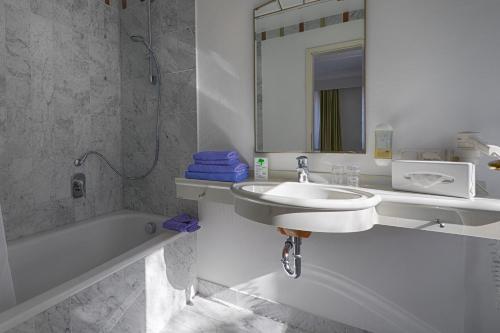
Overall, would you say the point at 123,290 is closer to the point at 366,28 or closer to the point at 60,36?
the point at 60,36

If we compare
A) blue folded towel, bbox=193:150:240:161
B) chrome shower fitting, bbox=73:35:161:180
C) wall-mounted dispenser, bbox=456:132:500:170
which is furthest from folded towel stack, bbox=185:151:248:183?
wall-mounted dispenser, bbox=456:132:500:170

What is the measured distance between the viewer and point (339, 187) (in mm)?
1241

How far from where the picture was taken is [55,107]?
5.81 ft

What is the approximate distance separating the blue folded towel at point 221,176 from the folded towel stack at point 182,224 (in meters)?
0.33

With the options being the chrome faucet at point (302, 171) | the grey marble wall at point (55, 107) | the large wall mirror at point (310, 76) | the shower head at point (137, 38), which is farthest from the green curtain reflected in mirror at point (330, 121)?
the grey marble wall at point (55, 107)

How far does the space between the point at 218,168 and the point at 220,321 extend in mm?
941

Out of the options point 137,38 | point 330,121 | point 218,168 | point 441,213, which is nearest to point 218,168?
point 218,168

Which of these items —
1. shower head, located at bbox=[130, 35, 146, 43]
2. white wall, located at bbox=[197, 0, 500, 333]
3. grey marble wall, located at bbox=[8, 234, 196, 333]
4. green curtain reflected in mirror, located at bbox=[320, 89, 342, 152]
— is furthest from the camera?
shower head, located at bbox=[130, 35, 146, 43]

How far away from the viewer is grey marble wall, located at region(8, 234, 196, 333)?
107 centimetres

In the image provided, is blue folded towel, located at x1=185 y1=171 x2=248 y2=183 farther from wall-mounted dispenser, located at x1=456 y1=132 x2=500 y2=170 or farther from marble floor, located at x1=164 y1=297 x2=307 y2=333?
wall-mounted dispenser, located at x1=456 y1=132 x2=500 y2=170

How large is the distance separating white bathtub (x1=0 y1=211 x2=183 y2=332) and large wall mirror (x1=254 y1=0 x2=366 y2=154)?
3.18 ft

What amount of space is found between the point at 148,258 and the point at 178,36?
148 centimetres

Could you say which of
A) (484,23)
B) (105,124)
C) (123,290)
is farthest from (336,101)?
(105,124)

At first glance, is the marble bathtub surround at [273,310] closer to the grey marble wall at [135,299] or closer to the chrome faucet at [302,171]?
the grey marble wall at [135,299]
